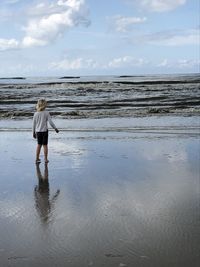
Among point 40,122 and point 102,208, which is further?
point 40,122

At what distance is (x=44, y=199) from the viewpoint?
23.6 feet

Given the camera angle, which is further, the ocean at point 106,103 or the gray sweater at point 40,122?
the ocean at point 106,103

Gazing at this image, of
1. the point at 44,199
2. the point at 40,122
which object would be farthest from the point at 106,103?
the point at 44,199

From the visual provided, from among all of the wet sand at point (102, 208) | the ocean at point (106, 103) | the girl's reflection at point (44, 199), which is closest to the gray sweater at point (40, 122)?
the wet sand at point (102, 208)

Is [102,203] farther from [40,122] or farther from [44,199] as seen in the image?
[40,122]

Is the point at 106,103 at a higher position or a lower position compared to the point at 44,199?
higher

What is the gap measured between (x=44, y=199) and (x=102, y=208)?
1.18 meters

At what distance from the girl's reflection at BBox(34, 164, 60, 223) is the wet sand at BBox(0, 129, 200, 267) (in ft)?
0.05

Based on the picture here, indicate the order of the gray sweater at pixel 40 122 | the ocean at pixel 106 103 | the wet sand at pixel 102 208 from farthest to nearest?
the ocean at pixel 106 103, the gray sweater at pixel 40 122, the wet sand at pixel 102 208

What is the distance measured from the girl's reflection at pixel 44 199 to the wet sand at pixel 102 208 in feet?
0.05

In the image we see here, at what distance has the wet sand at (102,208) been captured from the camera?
4.85 metres

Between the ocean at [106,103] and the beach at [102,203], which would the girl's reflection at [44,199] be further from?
the ocean at [106,103]

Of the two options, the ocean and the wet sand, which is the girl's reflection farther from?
the ocean

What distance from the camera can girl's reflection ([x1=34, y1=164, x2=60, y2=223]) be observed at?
6.34 metres
